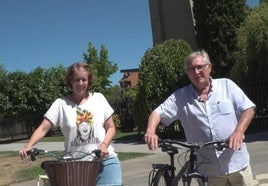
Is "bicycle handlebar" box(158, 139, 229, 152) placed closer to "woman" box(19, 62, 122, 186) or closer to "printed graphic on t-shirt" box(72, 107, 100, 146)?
"woman" box(19, 62, 122, 186)

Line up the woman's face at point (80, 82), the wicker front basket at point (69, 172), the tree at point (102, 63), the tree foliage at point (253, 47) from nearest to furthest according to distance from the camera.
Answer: the wicker front basket at point (69, 172), the woman's face at point (80, 82), the tree foliage at point (253, 47), the tree at point (102, 63)

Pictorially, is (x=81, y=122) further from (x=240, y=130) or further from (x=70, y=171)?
(x=240, y=130)

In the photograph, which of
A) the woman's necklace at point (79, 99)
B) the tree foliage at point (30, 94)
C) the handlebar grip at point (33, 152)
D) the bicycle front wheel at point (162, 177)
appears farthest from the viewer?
the tree foliage at point (30, 94)

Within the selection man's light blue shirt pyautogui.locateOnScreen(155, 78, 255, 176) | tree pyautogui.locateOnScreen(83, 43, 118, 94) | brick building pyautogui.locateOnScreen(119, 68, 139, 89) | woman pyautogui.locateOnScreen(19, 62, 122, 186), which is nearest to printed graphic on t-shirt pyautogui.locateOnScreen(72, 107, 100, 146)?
woman pyautogui.locateOnScreen(19, 62, 122, 186)

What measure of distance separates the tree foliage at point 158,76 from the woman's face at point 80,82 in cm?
1338

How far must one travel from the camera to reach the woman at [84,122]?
15.3 ft

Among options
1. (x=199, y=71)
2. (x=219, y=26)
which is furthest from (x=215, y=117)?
(x=219, y=26)

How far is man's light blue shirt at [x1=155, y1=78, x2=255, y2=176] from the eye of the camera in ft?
13.6

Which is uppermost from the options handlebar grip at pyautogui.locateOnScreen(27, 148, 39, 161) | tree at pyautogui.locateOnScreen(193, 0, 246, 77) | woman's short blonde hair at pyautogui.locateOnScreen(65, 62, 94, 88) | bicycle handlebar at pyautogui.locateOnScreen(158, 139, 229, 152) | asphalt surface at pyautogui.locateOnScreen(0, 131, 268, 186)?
tree at pyautogui.locateOnScreen(193, 0, 246, 77)

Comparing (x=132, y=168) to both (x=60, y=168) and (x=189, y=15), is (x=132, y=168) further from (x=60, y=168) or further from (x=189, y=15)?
(x=189, y=15)

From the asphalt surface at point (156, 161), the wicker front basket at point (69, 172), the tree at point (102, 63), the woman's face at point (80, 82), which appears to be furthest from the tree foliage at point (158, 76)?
the tree at point (102, 63)

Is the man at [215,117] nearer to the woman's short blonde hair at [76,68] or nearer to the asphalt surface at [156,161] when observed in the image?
the woman's short blonde hair at [76,68]

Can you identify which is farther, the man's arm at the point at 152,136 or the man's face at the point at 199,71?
the man's face at the point at 199,71

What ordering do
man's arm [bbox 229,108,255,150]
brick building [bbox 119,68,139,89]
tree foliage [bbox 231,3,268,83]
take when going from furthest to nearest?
brick building [bbox 119,68,139,89]
tree foliage [bbox 231,3,268,83]
man's arm [bbox 229,108,255,150]
